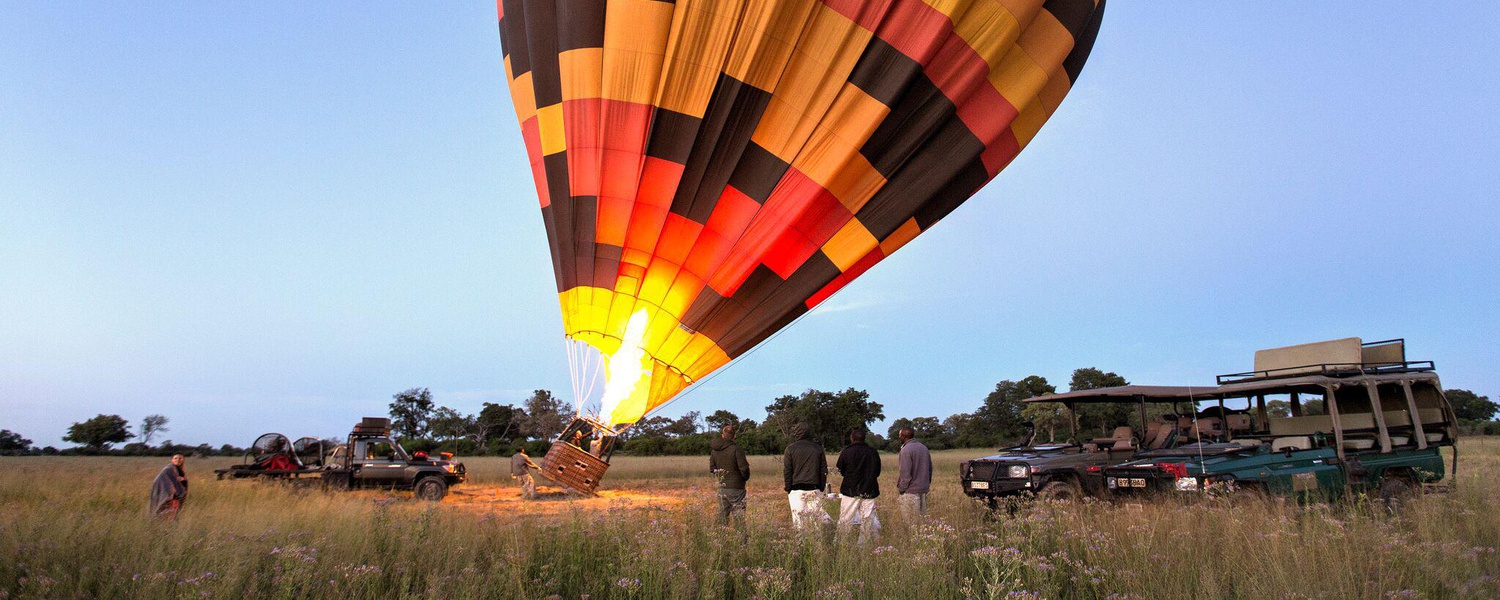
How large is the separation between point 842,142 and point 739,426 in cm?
5137

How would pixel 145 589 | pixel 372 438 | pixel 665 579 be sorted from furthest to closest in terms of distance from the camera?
pixel 372 438, pixel 665 579, pixel 145 589

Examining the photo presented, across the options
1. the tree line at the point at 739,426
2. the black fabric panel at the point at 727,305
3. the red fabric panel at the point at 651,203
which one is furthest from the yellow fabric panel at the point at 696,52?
A: the tree line at the point at 739,426

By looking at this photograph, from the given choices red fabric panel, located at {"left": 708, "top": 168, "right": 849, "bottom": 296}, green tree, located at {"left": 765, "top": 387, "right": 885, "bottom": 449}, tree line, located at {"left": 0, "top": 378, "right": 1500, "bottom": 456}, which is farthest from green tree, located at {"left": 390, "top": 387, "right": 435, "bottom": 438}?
red fabric panel, located at {"left": 708, "top": 168, "right": 849, "bottom": 296}

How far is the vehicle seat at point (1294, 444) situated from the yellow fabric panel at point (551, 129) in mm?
8923

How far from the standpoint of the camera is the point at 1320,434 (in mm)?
9953

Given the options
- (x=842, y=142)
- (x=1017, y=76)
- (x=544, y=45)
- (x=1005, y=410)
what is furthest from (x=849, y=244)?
(x=1005, y=410)

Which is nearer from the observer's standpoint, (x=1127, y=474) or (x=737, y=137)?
(x=1127, y=474)

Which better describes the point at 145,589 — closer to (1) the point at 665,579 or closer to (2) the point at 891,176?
(1) the point at 665,579

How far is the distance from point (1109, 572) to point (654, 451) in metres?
46.7

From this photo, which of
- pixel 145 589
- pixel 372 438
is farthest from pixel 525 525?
pixel 372 438

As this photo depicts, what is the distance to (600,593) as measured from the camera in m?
4.93

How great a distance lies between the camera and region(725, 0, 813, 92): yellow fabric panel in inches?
352

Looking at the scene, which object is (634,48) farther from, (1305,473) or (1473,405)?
(1473,405)

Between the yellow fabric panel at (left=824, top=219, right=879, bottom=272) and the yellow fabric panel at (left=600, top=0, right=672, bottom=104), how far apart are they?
2844mm
